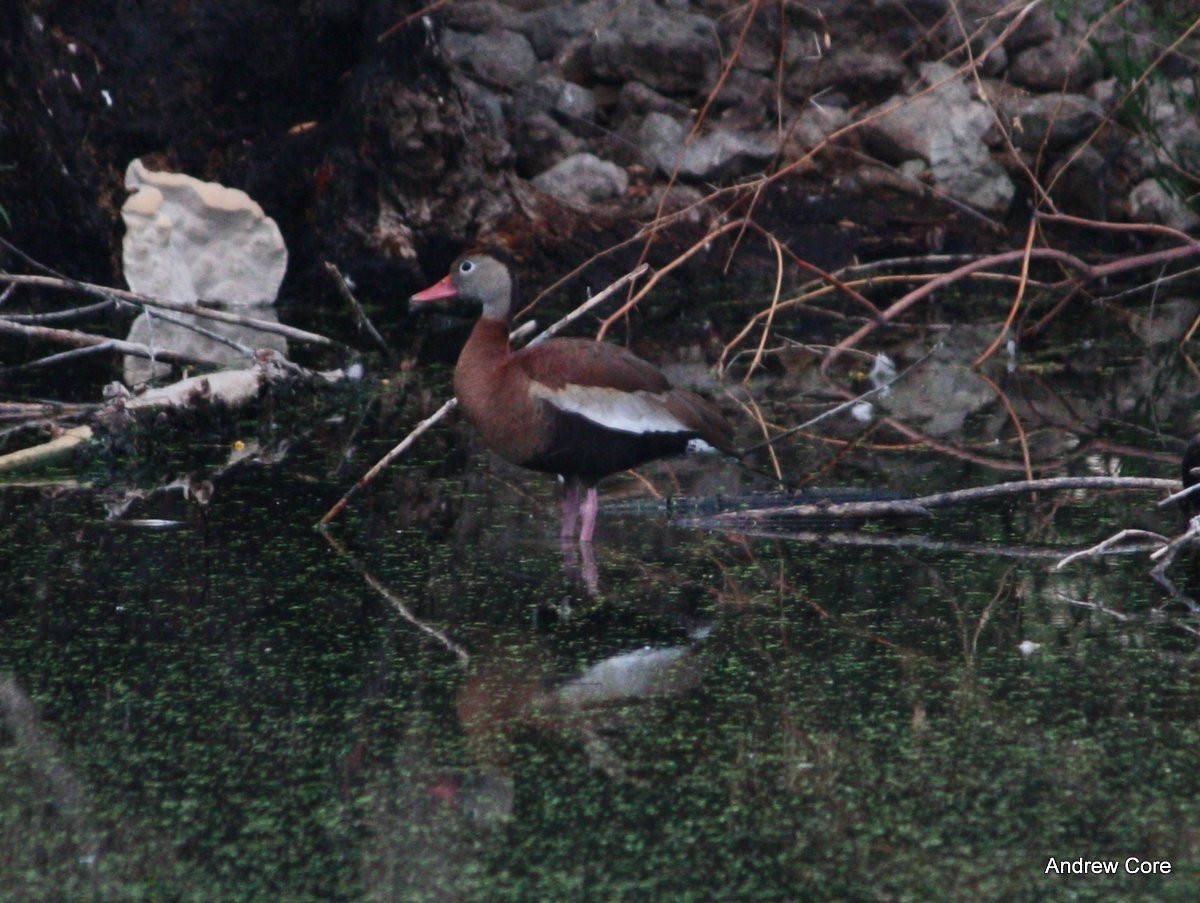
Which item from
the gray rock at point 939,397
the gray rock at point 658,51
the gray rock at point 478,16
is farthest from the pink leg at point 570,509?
the gray rock at point 478,16

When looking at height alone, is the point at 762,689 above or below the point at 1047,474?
above

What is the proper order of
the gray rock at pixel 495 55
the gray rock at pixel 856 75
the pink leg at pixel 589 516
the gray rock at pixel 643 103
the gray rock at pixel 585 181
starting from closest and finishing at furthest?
the pink leg at pixel 589 516
the gray rock at pixel 585 181
the gray rock at pixel 643 103
the gray rock at pixel 495 55
the gray rock at pixel 856 75

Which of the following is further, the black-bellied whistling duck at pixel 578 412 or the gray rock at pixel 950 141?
the gray rock at pixel 950 141

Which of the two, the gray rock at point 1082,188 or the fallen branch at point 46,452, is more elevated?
the fallen branch at point 46,452

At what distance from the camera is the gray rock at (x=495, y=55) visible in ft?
39.3

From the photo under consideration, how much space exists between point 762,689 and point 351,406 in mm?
4077

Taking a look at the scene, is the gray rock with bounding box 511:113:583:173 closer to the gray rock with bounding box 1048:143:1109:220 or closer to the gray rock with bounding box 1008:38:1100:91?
the gray rock with bounding box 1048:143:1109:220

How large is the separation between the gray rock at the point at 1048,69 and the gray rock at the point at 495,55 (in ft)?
11.4

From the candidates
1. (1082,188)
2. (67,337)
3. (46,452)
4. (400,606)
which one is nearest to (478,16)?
(1082,188)

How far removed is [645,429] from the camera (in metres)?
5.09

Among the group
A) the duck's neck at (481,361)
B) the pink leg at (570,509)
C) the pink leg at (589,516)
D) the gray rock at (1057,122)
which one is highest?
the duck's neck at (481,361)

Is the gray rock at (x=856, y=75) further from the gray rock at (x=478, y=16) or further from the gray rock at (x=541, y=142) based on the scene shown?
the gray rock at (x=478, y=16)

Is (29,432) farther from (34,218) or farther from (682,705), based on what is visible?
(34,218)

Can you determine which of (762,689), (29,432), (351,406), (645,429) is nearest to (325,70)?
(351,406)
